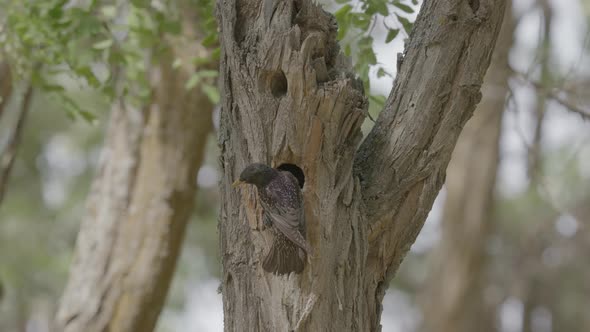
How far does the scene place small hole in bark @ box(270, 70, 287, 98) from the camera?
114 inches

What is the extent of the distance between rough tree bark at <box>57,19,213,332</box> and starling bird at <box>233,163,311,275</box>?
2.66m

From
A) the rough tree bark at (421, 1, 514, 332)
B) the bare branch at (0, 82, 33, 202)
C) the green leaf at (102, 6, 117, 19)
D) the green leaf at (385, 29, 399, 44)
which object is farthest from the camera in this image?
the rough tree bark at (421, 1, 514, 332)

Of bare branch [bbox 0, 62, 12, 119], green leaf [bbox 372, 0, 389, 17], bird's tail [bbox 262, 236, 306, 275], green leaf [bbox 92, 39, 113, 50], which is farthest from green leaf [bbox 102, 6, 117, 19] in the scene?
bird's tail [bbox 262, 236, 306, 275]

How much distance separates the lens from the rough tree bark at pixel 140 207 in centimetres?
521

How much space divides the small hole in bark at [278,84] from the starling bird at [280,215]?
1.07 feet

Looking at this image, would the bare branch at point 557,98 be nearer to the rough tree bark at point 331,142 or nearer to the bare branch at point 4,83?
the rough tree bark at point 331,142

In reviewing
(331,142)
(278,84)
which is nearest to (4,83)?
(278,84)

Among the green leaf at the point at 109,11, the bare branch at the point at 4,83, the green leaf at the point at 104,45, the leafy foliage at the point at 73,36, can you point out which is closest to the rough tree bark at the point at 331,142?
the leafy foliage at the point at 73,36

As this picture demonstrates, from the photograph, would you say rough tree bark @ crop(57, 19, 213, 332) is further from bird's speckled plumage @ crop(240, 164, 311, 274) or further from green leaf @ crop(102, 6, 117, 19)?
bird's speckled plumage @ crop(240, 164, 311, 274)

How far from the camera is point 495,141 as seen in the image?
11.1 meters

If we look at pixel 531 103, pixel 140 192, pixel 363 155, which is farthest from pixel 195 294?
pixel 363 155

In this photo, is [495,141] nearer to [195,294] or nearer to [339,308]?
[195,294]

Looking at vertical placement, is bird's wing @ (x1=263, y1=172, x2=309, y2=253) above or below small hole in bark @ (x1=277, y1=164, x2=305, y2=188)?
below

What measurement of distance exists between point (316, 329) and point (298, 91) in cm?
79
